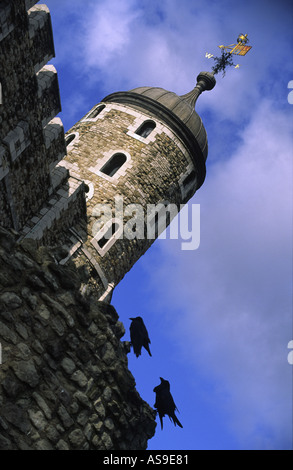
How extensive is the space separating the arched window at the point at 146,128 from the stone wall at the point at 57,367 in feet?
33.4

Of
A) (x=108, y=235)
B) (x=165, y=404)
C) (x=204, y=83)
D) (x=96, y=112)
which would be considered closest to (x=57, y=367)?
(x=165, y=404)

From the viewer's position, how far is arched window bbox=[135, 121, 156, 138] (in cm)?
1650

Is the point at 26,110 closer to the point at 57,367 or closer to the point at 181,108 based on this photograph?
the point at 57,367

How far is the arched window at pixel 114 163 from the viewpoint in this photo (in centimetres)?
1538

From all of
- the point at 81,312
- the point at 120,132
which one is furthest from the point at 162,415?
the point at 120,132

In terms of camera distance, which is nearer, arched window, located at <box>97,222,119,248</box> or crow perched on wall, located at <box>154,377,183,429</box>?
crow perched on wall, located at <box>154,377,183,429</box>

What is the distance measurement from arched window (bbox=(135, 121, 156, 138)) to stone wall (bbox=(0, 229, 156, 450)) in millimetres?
10177

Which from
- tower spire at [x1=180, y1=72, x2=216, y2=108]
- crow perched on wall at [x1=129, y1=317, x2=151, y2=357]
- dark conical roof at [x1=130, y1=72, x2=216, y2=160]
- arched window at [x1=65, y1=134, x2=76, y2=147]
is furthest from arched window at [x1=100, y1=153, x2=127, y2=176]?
crow perched on wall at [x1=129, y1=317, x2=151, y2=357]

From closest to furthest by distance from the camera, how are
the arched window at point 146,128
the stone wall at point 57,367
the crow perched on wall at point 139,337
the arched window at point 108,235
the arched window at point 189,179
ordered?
the stone wall at point 57,367
the crow perched on wall at point 139,337
the arched window at point 108,235
the arched window at point 146,128
the arched window at point 189,179

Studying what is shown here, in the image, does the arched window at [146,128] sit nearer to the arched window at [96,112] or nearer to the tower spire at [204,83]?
the arched window at [96,112]

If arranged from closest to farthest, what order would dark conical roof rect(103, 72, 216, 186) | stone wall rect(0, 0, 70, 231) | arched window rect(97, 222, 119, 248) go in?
1. stone wall rect(0, 0, 70, 231)
2. arched window rect(97, 222, 119, 248)
3. dark conical roof rect(103, 72, 216, 186)

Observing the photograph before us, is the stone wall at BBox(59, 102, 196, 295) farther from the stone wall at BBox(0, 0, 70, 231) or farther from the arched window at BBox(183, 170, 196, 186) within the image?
the stone wall at BBox(0, 0, 70, 231)

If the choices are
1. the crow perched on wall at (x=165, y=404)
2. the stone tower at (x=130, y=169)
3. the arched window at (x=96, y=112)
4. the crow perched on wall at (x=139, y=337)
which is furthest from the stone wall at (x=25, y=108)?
the arched window at (x=96, y=112)

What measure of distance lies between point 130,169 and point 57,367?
33.2ft
